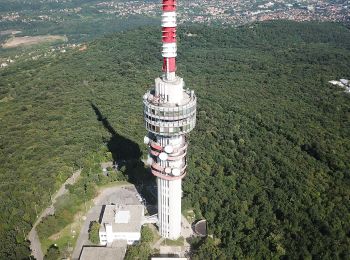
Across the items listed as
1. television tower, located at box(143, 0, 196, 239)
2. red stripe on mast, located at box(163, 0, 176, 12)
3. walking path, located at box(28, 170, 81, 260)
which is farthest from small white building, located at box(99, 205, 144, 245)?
red stripe on mast, located at box(163, 0, 176, 12)

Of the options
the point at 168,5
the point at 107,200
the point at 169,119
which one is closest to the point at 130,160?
the point at 107,200

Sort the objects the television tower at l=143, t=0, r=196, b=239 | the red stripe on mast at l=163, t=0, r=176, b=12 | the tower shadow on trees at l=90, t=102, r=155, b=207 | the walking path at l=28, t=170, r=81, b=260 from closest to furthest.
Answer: the red stripe on mast at l=163, t=0, r=176, b=12 → the television tower at l=143, t=0, r=196, b=239 → the walking path at l=28, t=170, r=81, b=260 → the tower shadow on trees at l=90, t=102, r=155, b=207

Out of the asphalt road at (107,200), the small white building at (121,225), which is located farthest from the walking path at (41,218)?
the small white building at (121,225)

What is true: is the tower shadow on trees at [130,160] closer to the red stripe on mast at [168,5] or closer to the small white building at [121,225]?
the small white building at [121,225]

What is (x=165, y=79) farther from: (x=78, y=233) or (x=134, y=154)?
(x=134, y=154)

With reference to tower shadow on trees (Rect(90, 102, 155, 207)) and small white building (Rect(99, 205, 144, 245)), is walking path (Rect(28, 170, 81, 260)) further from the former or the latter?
small white building (Rect(99, 205, 144, 245))

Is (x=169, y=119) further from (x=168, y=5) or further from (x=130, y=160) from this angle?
(x=130, y=160)

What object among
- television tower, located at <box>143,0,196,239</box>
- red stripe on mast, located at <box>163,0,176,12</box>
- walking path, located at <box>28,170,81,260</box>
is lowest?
walking path, located at <box>28,170,81,260</box>
